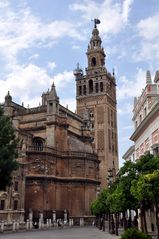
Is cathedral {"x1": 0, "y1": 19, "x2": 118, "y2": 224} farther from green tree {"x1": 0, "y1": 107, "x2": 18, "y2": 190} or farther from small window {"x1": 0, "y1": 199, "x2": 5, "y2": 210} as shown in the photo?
Result: green tree {"x1": 0, "y1": 107, "x2": 18, "y2": 190}

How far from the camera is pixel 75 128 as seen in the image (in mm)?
68938

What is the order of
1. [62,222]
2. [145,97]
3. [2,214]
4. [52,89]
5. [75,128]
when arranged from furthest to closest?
1. [75,128]
2. [52,89]
3. [62,222]
4. [2,214]
5. [145,97]

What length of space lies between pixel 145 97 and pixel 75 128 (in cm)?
3976

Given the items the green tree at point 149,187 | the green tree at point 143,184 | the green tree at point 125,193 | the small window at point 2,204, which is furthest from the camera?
the small window at point 2,204

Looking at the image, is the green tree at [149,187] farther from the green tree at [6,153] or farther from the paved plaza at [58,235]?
the paved plaza at [58,235]

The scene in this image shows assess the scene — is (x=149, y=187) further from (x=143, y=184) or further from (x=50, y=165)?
(x=50, y=165)

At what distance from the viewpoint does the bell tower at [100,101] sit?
8206 cm

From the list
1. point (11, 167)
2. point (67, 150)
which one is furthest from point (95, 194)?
point (11, 167)

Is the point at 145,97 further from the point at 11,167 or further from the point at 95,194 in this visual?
the point at 95,194

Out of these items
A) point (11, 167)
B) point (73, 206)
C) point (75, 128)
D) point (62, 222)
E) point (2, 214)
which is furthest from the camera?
point (75, 128)

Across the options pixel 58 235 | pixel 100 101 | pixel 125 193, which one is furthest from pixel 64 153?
pixel 125 193

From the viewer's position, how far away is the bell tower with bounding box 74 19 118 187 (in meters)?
82.1

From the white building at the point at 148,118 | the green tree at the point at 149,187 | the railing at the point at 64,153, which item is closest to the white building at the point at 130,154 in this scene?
the white building at the point at 148,118

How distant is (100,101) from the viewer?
8612 cm
